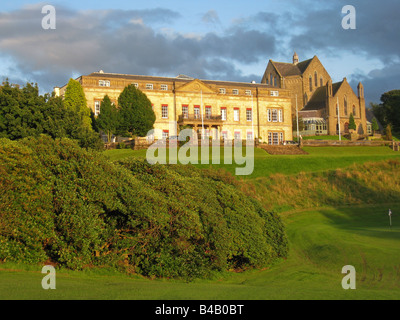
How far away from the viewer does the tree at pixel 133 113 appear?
57.2m

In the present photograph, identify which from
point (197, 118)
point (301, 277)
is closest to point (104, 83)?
point (197, 118)

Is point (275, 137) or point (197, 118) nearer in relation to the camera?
point (197, 118)

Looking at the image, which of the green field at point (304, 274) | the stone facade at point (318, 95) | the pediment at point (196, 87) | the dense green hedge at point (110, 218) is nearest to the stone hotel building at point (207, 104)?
the pediment at point (196, 87)

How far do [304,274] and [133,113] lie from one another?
41.2 meters

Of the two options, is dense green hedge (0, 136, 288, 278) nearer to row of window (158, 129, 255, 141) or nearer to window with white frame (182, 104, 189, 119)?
row of window (158, 129, 255, 141)

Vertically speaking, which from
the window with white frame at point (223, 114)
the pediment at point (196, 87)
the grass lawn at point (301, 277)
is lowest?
the grass lawn at point (301, 277)

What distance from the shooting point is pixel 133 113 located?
57.2 meters

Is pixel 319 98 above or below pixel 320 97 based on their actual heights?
below

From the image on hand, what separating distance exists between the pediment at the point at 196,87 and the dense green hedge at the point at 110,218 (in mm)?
45352

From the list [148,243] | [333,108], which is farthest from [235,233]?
[333,108]

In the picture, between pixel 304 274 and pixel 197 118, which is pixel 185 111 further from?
pixel 304 274

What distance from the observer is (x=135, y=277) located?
683 inches

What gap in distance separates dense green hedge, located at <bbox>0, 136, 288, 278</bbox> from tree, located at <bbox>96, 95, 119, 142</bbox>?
3662 centimetres

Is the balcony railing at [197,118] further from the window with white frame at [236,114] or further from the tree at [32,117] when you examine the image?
the tree at [32,117]
